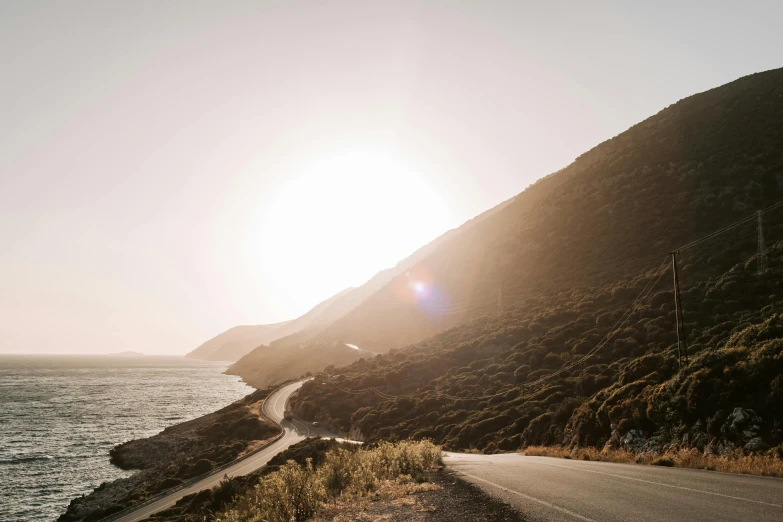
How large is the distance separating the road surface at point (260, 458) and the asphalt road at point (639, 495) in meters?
27.5

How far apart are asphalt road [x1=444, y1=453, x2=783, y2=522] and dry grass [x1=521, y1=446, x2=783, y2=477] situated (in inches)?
29.1

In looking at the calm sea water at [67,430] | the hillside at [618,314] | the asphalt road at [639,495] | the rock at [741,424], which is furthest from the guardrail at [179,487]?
the rock at [741,424]

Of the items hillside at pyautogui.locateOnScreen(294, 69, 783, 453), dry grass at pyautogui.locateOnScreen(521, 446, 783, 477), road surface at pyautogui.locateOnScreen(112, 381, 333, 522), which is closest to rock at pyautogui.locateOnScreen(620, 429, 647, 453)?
hillside at pyautogui.locateOnScreen(294, 69, 783, 453)

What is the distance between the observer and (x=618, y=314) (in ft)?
142

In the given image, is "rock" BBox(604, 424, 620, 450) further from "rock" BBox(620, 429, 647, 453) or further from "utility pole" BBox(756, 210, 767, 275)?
"utility pole" BBox(756, 210, 767, 275)

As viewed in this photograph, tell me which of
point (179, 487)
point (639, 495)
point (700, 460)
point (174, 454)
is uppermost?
point (639, 495)

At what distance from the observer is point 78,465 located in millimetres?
46375

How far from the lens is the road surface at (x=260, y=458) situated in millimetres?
30703

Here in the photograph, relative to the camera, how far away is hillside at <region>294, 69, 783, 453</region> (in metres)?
20.0

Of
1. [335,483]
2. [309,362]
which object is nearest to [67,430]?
[309,362]

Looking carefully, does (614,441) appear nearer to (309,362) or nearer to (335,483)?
(335,483)

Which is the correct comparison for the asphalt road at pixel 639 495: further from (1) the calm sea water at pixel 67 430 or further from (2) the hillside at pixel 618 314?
(1) the calm sea water at pixel 67 430

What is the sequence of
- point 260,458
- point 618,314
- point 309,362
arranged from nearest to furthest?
point 260,458 < point 618,314 < point 309,362

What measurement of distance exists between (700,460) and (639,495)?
634 centimetres
